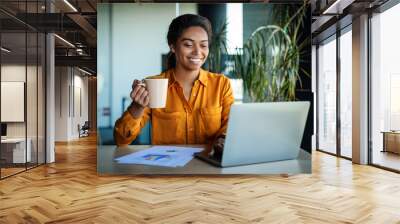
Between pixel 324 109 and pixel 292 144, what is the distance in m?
4.86

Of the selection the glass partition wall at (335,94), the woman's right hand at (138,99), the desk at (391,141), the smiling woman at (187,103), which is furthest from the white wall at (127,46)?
the glass partition wall at (335,94)

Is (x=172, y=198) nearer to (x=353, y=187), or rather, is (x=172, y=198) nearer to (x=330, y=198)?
(x=330, y=198)

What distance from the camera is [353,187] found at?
14.8ft

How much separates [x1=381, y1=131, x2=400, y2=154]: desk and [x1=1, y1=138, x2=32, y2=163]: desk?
5.58 m

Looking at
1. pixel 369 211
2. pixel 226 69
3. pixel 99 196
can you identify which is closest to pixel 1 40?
pixel 99 196

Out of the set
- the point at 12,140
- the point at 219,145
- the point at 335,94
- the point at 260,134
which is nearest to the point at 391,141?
the point at 335,94

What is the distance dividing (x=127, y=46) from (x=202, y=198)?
210 centimetres

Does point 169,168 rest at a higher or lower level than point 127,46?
lower

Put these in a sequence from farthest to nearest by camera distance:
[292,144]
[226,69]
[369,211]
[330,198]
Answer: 1. [226,69]
2. [292,144]
3. [330,198]
4. [369,211]

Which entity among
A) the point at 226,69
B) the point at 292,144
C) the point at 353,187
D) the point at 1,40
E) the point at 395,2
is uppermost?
the point at 395,2

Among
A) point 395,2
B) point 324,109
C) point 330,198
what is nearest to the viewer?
point 330,198

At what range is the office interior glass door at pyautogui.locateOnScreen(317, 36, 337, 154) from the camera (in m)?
8.23

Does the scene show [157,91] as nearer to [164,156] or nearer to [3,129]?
[164,156]

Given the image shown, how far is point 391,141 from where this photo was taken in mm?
6105
